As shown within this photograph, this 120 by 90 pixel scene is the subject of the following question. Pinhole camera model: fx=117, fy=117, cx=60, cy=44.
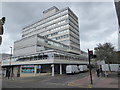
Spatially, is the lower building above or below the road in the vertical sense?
above

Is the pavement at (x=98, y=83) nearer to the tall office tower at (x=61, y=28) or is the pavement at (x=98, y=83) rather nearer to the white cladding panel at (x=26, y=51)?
the white cladding panel at (x=26, y=51)

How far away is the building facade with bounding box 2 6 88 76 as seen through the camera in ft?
111

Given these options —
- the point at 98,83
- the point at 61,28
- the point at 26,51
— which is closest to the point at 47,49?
the point at 26,51

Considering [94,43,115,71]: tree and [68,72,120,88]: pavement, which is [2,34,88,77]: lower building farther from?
[68,72,120,88]: pavement

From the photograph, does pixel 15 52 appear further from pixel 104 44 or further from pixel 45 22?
pixel 104 44

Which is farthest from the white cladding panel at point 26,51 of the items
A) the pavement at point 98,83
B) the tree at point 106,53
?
the pavement at point 98,83

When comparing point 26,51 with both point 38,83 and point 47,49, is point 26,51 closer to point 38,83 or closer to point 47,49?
point 47,49

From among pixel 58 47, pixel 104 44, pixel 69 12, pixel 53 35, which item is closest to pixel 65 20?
pixel 69 12

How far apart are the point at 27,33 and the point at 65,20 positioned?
31.3 metres

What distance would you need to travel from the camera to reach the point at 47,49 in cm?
4716

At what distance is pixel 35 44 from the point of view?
43.4 m

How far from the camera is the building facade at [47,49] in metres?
34.0

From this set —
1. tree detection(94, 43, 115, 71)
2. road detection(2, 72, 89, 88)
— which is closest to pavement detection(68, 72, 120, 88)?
road detection(2, 72, 89, 88)

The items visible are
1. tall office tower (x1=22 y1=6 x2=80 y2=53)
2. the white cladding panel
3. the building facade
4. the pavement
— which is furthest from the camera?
tall office tower (x1=22 y1=6 x2=80 y2=53)
